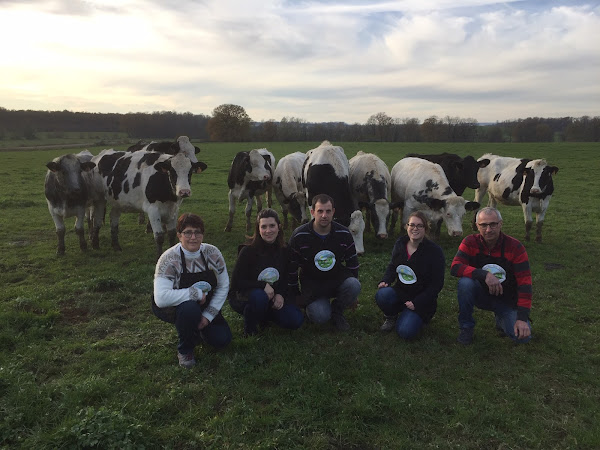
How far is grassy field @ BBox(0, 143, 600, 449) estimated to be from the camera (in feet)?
11.0

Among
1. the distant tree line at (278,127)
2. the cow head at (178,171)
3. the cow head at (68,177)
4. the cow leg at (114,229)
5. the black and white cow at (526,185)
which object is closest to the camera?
the cow head at (178,171)

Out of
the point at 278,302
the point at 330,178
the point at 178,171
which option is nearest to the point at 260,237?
the point at 278,302

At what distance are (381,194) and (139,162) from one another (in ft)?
17.3

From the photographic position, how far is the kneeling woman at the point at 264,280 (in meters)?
4.75

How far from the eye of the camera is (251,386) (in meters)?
4.02

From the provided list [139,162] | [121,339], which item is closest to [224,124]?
[139,162]

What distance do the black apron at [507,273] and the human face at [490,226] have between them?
166mm

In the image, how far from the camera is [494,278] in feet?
14.9

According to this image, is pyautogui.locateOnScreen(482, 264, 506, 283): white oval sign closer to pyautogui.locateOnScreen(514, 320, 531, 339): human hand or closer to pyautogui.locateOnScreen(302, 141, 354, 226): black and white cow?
pyautogui.locateOnScreen(514, 320, 531, 339): human hand

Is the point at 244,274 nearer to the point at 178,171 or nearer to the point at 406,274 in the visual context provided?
the point at 406,274

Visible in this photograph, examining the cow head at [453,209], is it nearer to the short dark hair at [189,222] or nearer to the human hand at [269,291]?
the human hand at [269,291]

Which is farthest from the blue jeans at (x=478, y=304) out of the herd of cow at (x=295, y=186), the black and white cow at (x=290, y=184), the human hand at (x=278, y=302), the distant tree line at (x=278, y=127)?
the distant tree line at (x=278, y=127)

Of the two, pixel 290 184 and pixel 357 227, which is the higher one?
pixel 290 184

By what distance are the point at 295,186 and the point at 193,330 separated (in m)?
7.02
